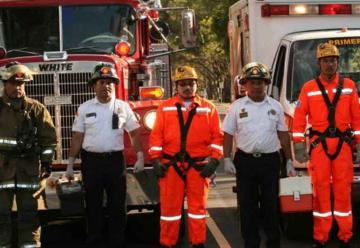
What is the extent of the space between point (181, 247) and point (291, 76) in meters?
2.27

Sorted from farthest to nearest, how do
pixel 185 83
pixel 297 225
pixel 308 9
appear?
1. pixel 308 9
2. pixel 297 225
3. pixel 185 83

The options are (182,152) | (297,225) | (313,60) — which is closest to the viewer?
(182,152)

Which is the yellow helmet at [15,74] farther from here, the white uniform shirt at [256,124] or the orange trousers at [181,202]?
the white uniform shirt at [256,124]

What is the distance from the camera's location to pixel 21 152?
7.20m

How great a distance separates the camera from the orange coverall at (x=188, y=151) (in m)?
7.16

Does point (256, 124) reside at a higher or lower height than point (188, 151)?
higher

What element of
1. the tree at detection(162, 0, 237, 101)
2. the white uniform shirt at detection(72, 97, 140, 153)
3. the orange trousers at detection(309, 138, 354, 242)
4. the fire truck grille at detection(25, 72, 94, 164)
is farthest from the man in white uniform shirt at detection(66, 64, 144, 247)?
the tree at detection(162, 0, 237, 101)

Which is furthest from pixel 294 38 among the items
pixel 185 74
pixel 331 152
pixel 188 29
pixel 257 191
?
pixel 257 191

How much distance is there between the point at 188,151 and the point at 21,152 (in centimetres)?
152

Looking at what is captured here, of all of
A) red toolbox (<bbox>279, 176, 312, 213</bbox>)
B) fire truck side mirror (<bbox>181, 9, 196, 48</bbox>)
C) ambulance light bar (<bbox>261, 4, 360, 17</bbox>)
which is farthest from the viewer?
ambulance light bar (<bbox>261, 4, 360, 17</bbox>)

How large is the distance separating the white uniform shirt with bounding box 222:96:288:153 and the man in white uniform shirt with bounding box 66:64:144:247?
95 centimetres

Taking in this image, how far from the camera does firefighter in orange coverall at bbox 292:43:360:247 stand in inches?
292

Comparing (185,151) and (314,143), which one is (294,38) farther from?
(185,151)

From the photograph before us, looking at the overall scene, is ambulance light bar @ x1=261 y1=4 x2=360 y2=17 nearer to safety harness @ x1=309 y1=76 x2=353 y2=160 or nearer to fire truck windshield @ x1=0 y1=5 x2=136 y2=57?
fire truck windshield @ x1=0 y1=5 x2=136 y2=57
